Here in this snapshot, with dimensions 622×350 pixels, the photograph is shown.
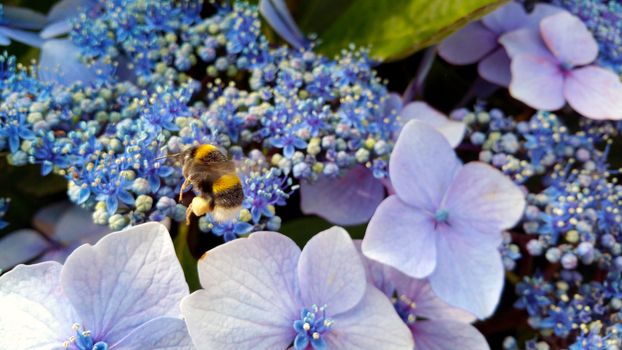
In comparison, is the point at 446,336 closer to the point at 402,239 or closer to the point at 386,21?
the point at 402,239

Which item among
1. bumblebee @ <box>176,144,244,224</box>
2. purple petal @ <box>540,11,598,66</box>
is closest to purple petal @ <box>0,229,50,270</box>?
bumblebee @ <box>176,144,244,224</box>

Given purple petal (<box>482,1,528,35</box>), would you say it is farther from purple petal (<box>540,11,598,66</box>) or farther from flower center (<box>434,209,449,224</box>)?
flower center (<box>434,209,449,224</box>)

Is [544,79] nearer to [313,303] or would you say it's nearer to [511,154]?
[511,154]

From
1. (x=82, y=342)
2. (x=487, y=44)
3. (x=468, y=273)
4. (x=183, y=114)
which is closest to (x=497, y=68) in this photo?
(x=487, y=44)

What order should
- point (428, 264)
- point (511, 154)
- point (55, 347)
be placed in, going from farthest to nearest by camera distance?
1. point (511, 154)
2. point (428, 264)
3. point (55, 347)

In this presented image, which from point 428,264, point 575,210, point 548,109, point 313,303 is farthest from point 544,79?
point 313,303

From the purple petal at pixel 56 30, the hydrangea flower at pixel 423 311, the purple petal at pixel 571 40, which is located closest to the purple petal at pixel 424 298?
the hydrangea flower at pixel 423 311
